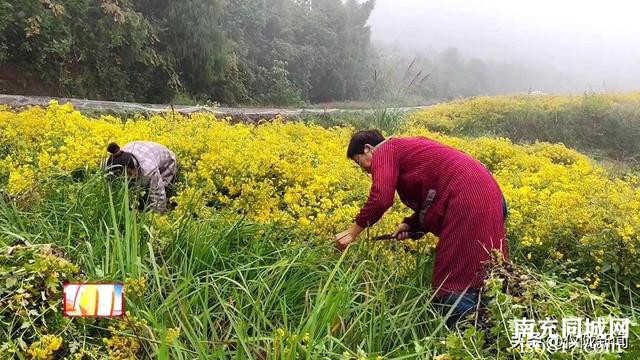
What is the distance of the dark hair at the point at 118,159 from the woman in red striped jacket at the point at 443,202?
1403mm

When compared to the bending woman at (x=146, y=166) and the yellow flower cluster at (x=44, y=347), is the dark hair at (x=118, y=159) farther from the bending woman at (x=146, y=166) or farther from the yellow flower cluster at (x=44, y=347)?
the yellow flower cluster at (x=44, y=347)

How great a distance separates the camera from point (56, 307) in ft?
A: 6.48

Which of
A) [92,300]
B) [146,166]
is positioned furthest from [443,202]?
[146,166]

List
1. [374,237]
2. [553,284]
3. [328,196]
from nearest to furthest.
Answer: [553,284], [374,237], [328,196]

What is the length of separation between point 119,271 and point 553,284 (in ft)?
5.62

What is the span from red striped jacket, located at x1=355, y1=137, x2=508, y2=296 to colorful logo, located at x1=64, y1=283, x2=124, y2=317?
1.41 meters

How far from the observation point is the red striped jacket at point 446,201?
2.86 meters

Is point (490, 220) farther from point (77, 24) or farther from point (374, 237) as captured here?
point (77, 24)

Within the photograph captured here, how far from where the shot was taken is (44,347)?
183 cm

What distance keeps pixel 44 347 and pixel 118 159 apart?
5.97ft

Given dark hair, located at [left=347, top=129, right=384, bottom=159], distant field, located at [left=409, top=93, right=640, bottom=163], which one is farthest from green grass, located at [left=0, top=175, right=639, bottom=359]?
distant field, located at [left=409, top=93, right=640, bottom=163]

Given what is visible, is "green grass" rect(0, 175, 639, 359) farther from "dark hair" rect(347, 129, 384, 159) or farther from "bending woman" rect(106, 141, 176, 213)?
"dark hair" rect(347, 129, 384, 159)

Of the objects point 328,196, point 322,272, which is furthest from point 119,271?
point 328,196

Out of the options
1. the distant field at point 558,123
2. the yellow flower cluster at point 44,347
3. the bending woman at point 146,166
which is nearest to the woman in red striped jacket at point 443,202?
the bending woman at point 146,166
